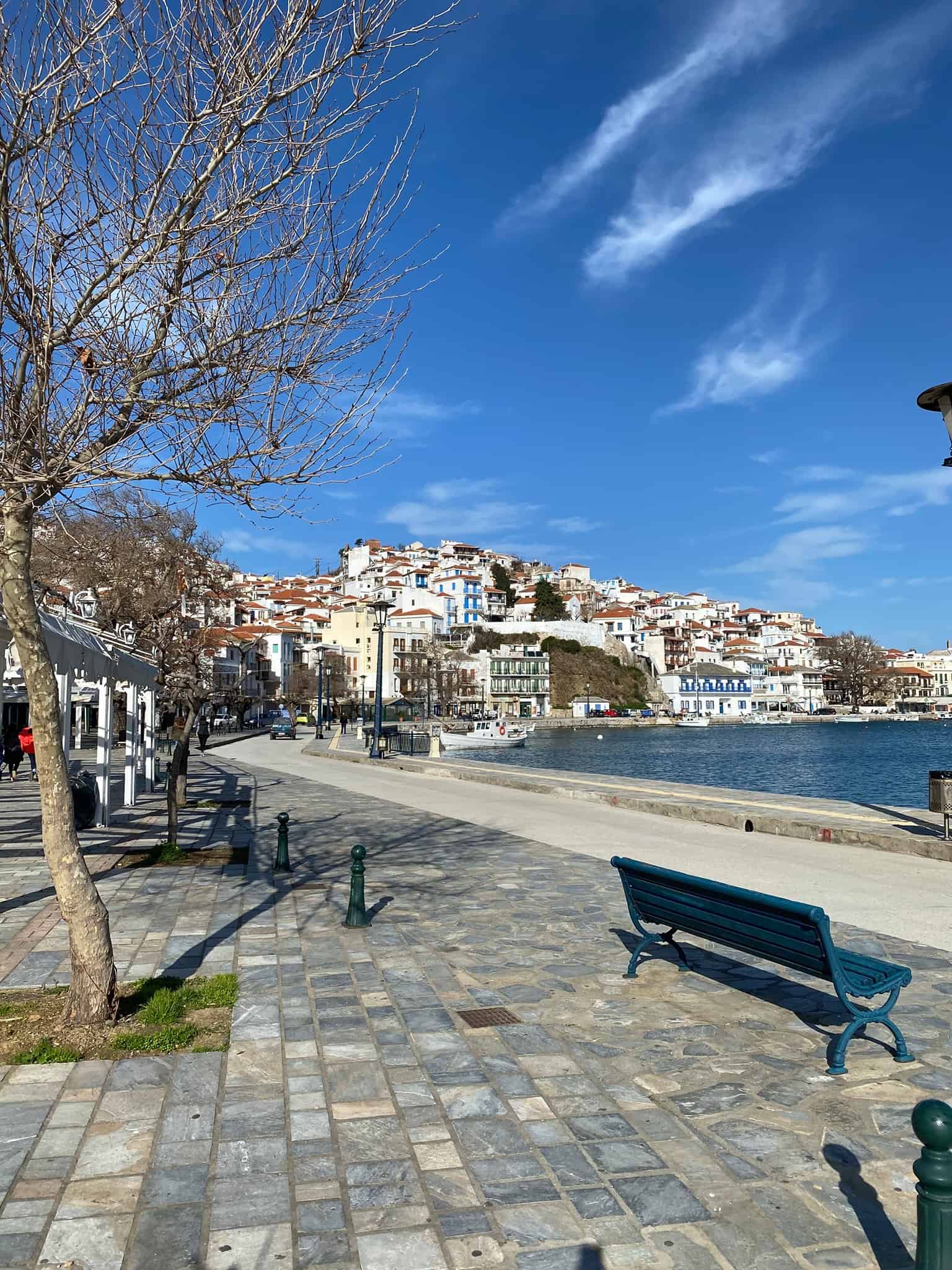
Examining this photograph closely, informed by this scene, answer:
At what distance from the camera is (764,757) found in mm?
65562

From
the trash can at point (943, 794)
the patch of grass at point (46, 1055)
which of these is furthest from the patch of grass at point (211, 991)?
the trash can at point (943, 794)

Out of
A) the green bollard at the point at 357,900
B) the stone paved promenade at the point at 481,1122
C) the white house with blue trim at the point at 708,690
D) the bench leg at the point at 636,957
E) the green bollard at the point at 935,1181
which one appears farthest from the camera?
the white house with blue trim at the point at 708,690

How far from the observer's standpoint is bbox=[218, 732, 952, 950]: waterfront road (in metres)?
8.77

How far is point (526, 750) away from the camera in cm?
7688

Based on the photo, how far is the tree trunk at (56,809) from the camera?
5344 millimetres

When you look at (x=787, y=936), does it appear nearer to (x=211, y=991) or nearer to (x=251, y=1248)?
(x=251, y=1248)

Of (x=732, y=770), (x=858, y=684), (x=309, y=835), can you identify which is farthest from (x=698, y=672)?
(x=309, y=835)

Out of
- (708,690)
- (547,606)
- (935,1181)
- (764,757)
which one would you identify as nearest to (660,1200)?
(935,1181)

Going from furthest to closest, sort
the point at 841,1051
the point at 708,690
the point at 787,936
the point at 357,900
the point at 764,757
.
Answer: the point at 708,690, the point at 764,757, the point at 357,900, the point at 787,936, the point at 841,1051

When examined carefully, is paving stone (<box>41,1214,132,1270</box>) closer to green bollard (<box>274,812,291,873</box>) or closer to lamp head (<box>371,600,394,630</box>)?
green bollard (<box>274,812,291,873</box>)

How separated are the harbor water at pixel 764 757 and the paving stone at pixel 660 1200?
17456mm

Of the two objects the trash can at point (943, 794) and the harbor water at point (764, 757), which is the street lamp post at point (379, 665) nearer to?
the harbor water at point (764, 757)

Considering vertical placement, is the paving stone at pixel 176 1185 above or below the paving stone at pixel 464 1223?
above

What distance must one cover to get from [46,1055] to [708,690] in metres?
150
